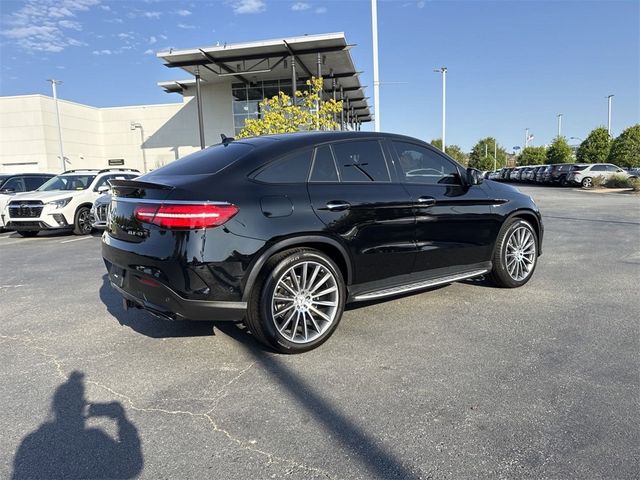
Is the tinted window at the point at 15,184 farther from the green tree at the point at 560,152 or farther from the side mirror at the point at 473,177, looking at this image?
the green tree at the point at 560,152

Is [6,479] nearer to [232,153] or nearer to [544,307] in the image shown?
[232,153]

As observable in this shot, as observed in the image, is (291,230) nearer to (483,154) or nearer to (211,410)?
(211,410)

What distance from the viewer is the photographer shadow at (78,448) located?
2.34 meters

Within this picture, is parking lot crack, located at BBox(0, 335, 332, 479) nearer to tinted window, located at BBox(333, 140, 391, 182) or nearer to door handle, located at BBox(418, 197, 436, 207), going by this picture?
tinted window, located at BBox(333, 140, 391, 182)

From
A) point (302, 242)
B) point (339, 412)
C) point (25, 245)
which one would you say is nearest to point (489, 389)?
point (339, 412)

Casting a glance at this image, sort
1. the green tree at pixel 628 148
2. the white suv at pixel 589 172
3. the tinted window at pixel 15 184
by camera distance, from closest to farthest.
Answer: the tinted window at pixel 15 184 → the white suv at pixel 589 172 → the green tree at pixel 628 148

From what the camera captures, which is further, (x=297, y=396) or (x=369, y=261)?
(x=369, y=261)

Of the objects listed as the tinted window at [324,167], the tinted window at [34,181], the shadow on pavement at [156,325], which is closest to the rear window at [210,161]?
the tinted window at [324,167]

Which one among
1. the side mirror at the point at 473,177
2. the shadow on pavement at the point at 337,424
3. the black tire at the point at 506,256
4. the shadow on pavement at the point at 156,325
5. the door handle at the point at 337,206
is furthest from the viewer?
the black tire at the point at 506,256

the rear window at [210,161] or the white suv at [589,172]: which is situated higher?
the rear window at [210,161]

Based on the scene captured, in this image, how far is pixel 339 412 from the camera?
112 inches

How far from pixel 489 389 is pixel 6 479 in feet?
9.09

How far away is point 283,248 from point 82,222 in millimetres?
10080

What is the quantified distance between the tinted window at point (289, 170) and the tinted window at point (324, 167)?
0.07 meters
